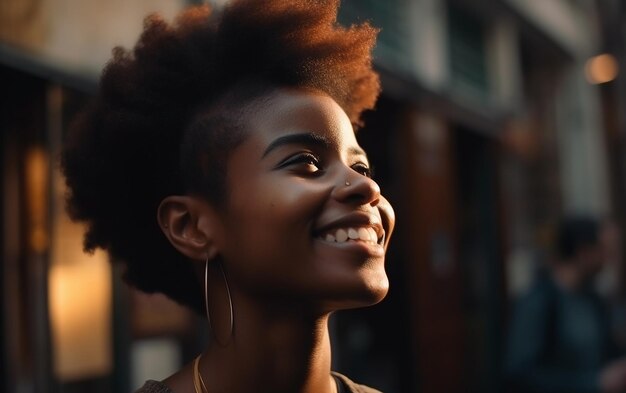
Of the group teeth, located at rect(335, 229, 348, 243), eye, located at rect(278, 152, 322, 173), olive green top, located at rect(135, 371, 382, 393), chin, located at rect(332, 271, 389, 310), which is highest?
eye, located at rect(278, 152, 322, 173)

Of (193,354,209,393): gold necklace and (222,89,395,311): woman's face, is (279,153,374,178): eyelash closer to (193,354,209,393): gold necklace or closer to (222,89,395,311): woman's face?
(222,89,395,311): woman's face

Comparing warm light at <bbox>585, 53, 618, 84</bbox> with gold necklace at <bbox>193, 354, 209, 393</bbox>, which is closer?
gold necklace at <bbox>193, 354, 209, 393</bbox>

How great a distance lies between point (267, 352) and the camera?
175cm

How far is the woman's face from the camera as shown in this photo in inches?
64.3

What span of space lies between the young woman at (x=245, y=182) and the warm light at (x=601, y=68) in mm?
11539

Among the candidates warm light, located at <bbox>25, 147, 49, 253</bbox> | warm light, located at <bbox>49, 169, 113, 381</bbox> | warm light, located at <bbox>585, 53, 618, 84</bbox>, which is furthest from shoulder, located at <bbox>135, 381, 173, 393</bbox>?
warm light, located at <bbox>585, 53, 618, 84</bbox>

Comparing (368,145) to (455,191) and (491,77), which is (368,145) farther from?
(491,77)

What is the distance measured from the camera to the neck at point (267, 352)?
68.2 inches

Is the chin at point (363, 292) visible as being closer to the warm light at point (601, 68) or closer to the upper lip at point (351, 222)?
the upper lip at point (351, 222)

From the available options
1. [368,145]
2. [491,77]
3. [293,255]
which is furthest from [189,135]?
[491,77]

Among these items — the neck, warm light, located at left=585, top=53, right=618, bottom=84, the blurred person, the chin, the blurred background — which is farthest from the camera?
warm light, located at left=585, top=53, right=618, bottom=84

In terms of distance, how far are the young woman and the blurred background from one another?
1.84m

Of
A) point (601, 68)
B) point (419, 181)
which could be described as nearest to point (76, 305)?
point (419, 181)

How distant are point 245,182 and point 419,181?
5547 mm
